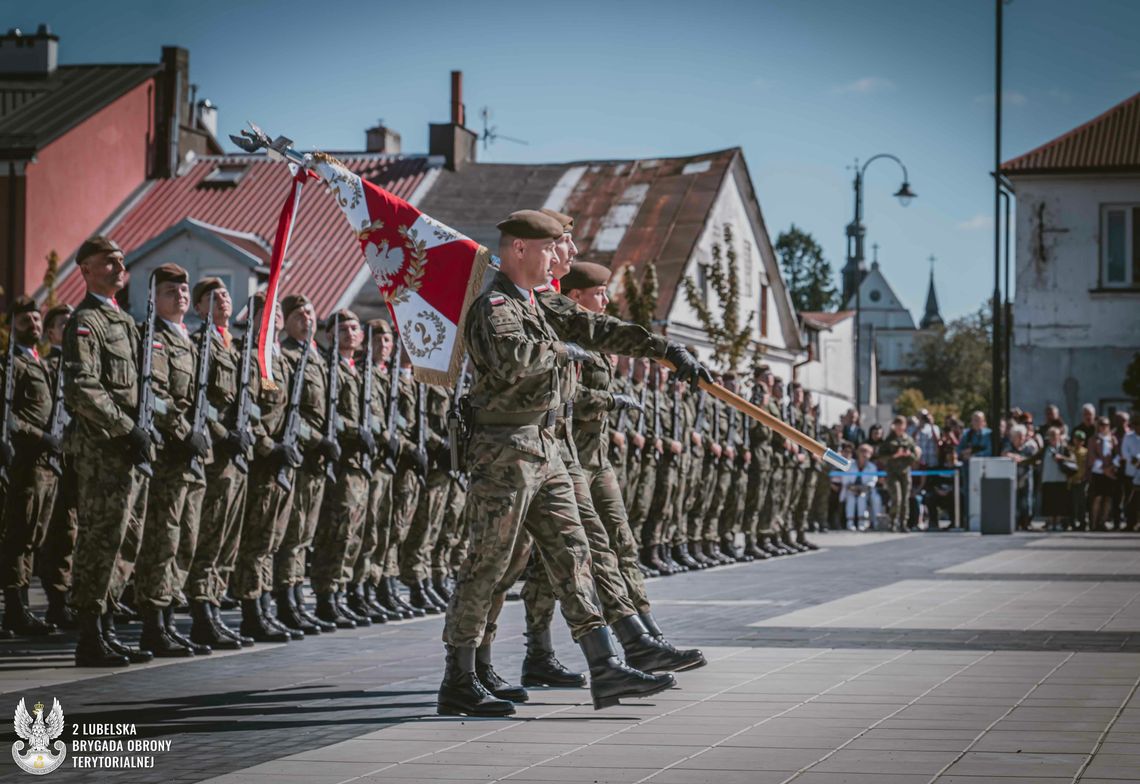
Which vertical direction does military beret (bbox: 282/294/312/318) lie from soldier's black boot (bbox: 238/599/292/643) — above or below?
above

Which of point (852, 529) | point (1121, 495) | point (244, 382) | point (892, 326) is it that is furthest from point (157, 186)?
point (892, 326)

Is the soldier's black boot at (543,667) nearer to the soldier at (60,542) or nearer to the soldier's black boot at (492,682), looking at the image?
the soldier's black boot at (492,682)

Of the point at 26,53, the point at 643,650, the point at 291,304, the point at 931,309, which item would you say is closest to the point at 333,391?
the point at 291,304

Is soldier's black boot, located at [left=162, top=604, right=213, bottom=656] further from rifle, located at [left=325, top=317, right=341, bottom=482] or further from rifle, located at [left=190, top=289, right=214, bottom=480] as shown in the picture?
rifle, located at [left=325, top=317, right=341, bottom=482]

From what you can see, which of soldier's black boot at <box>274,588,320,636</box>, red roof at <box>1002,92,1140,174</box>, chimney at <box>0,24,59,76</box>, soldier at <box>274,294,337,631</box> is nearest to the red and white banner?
soldier at <box>274,294,337,631</box>

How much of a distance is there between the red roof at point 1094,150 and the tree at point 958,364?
2595 inches

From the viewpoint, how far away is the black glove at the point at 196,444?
9.48 metres

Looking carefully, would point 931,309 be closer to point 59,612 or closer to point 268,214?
point 268,214

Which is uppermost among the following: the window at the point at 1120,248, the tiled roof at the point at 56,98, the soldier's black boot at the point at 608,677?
the tiled roof at the point at 56,98

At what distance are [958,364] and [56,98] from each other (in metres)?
78.0

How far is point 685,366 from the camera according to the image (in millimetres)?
7477

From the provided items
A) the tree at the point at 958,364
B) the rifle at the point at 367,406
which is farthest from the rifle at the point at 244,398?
the tree at the point at 958,364

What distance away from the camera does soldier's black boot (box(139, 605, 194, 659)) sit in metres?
9.61

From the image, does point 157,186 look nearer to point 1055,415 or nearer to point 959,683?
point 1055,415
